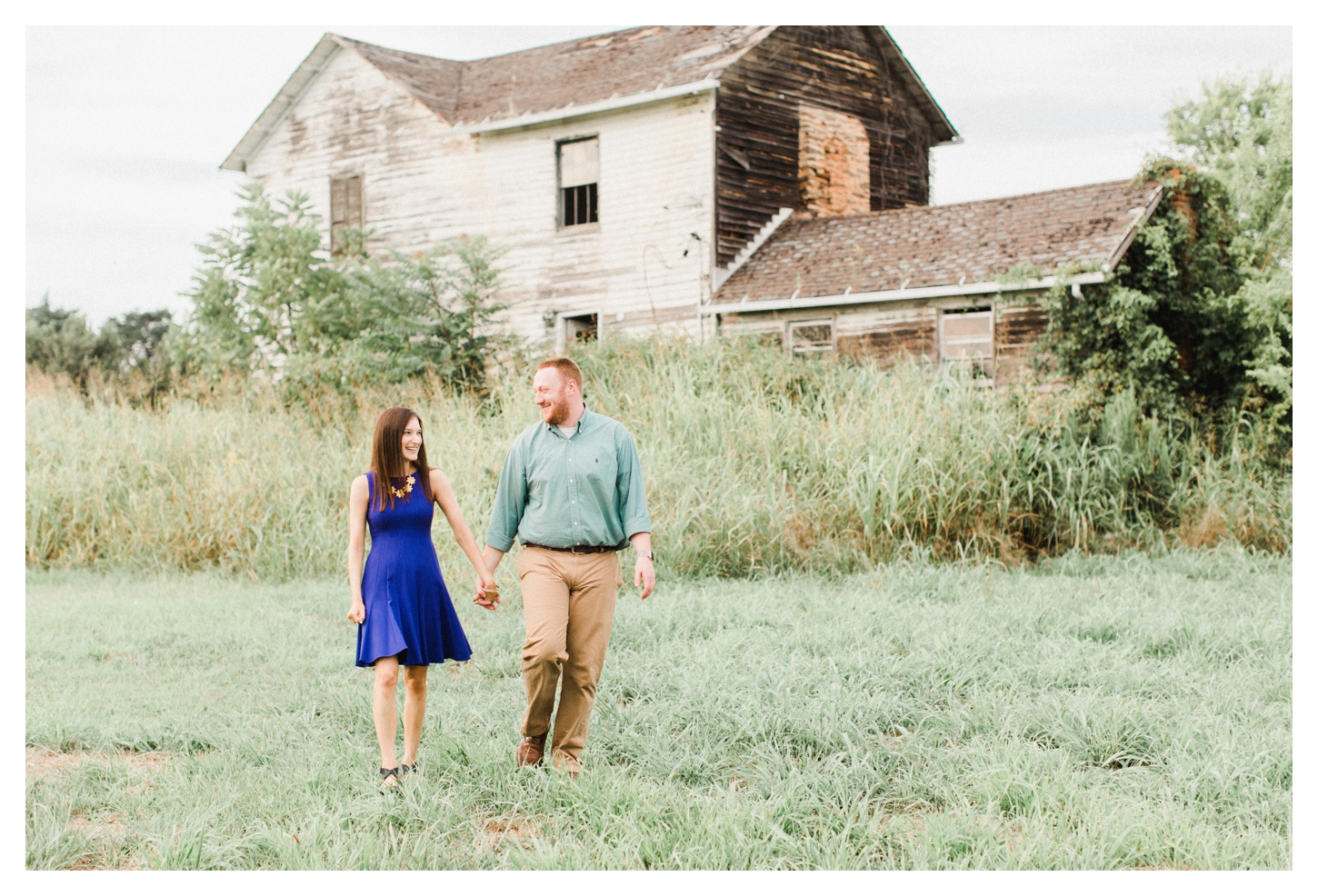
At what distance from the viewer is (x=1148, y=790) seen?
14.2 ft

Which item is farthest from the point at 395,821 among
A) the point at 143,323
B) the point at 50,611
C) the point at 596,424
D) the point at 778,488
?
the point at 143,323

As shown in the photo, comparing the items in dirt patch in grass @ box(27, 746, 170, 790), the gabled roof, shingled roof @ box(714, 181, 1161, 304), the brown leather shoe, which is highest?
the gabled roof

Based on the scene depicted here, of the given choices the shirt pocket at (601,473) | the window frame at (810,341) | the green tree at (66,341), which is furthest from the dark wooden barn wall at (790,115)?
the green tree at (66,341)

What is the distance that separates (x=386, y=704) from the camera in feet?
14.4

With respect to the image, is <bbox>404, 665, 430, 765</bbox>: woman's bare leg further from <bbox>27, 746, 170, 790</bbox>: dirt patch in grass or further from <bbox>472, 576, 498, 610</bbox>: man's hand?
<bbox>27, 746, 170, 790</bbox>: dirt patch in grass

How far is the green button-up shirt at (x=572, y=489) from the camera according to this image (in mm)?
4496

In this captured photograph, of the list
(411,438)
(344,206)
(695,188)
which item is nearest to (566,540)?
(411,438)

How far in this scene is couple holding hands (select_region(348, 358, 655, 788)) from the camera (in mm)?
4348

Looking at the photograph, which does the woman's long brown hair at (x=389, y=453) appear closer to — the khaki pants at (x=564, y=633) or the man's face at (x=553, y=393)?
the man's face at (x=553, y=393)

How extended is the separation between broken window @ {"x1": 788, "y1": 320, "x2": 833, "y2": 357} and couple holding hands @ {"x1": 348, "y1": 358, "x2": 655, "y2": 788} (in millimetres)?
12254

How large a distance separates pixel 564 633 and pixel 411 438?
1.02 meters

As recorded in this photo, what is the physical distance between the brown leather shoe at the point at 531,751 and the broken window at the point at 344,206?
17903 mm

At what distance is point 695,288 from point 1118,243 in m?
6.46

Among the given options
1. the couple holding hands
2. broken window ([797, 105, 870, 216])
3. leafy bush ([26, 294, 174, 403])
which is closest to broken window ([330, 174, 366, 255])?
leafy bush ([26, 294, 174, 403])
